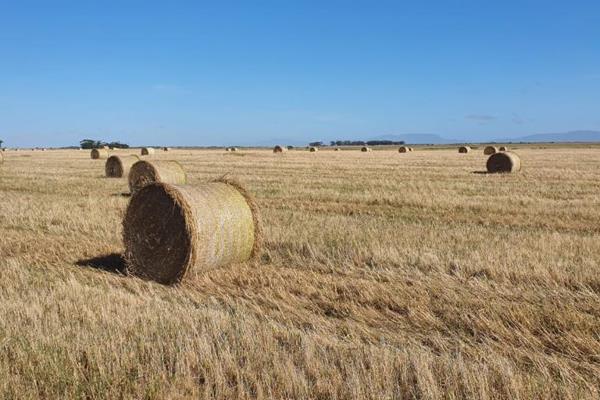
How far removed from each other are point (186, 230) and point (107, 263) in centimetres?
170

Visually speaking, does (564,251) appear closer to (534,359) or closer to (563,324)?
(563,324)

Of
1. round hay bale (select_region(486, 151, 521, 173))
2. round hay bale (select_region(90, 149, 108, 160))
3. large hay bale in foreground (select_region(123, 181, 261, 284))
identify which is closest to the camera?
large hay bale in foreground (select_region(123, 181, 261, 284))

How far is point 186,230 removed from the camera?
25.3 feet

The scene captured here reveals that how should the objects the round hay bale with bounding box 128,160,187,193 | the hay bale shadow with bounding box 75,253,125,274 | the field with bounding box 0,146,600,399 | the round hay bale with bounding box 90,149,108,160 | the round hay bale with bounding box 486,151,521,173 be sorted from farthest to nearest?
the round hay bale with bounding box 90,149,108,160, the round hay bale with bounding box 486,151,521,173, the round hay bale with bounding box 128,160,187,193, the hay bale shadow with bounding box 75,253,125,274, the field with bounding box 0,146,600,399

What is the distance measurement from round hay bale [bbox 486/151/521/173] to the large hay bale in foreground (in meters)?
19.9

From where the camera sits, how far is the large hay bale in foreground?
773 cm

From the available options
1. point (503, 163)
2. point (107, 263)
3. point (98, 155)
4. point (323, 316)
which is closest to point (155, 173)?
point (107, 263)

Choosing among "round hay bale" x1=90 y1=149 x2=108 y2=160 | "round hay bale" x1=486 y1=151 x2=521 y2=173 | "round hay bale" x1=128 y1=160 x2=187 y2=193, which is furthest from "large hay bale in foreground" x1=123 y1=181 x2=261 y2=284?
"round hay bale" x1=90 y1=149 x2=108 y2=160

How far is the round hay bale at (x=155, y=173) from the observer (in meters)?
17.1

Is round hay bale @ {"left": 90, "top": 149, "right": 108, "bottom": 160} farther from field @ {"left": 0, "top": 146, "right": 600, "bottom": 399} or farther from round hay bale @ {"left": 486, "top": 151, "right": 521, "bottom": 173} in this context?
field @ {"left": 0, "top": 146, "right": 600, "bottom": 399}

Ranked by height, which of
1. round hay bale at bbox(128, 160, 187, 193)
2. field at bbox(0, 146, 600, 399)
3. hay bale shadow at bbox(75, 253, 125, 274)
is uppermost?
round hay bale at bbox(128, 160, 187, 193)

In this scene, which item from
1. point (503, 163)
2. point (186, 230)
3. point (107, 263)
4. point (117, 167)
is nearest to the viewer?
point (186, 230)

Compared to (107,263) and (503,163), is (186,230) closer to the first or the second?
(107,263)

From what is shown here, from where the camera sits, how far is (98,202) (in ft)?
50.2
